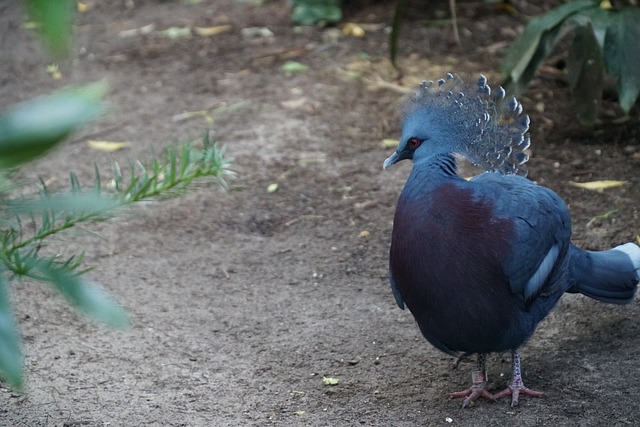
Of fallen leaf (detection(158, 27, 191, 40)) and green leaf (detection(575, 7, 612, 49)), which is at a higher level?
green leaf (detection(575, 7, 612, 49))

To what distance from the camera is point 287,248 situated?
166 inches

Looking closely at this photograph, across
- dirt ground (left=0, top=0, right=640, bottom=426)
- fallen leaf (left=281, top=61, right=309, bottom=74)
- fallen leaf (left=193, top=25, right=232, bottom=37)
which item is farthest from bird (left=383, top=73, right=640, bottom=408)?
fallen leaf (left=193, top=25, right=232, bottom=37)

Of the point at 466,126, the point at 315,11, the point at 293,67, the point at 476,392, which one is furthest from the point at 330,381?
the point at 315,11

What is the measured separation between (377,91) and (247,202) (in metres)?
1.53

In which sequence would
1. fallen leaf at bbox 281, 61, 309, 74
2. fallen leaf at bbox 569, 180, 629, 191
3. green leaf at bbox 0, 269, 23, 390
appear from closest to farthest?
green leaf at bbox 0, 269, 23, 390
fallen leaf at bbox 569, 180, 629, 191
fallen leaf at bbox 281, 61, 309, 74

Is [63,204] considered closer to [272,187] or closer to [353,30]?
[272,187]

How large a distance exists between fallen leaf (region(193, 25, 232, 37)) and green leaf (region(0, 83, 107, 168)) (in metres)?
6.03

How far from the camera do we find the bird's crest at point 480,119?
291 cm

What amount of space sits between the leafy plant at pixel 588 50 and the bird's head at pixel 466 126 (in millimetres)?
1534

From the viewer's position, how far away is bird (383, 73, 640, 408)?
276 centimetres

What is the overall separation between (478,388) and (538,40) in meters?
2.23

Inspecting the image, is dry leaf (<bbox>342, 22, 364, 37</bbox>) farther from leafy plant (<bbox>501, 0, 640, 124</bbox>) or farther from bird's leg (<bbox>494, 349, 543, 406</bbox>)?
bird's leg (<bbox>494, 349, 543, 406</bbox>)

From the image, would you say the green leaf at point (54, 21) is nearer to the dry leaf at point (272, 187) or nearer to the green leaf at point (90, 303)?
the green leaf at point (90, 303)

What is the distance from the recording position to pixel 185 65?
20.9 ft
